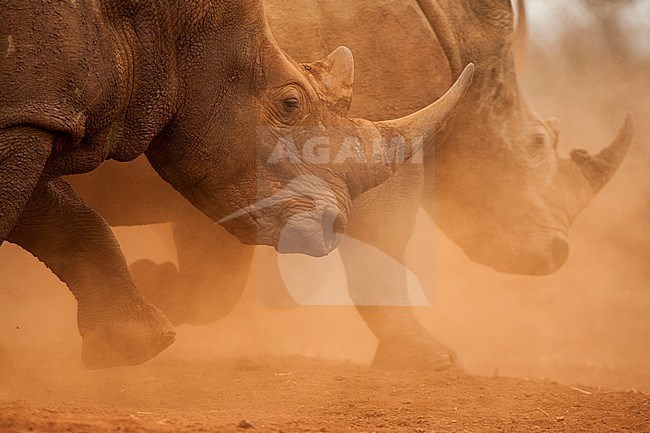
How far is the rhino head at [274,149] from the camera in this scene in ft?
13.3

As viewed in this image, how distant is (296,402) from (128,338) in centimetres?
74

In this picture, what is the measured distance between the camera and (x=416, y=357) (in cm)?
576

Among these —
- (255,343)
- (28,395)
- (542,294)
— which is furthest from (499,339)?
(28,395)

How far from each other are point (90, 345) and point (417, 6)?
2213mm

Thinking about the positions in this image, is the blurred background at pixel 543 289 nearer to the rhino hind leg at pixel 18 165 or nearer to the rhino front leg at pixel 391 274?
the rhino front leg at pixel 391 274

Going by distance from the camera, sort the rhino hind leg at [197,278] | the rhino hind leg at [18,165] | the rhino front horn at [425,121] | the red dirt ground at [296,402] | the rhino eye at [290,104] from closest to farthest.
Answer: the rhino hind leg at [18,165]
the red dirt ground at [296,402]
the rhino eye at [290,104]
the rhino front horn at [425,121]
the rhino hind leg at [197,278]

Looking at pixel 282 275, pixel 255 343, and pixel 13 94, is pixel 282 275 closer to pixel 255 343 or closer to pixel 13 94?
pixel 255 343

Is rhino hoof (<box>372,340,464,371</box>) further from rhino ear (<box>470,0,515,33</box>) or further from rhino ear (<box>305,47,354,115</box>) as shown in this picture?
rhino ear (<box>305,47,354,115</box>)

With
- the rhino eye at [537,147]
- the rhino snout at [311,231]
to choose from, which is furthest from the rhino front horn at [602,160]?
the rhino snout at [311,231]

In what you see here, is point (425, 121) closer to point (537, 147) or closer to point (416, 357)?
point (416, 357)

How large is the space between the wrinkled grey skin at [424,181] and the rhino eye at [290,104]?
1.09 m

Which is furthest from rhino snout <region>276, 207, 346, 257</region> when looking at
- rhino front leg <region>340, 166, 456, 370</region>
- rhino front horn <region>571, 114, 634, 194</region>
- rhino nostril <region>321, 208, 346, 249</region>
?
rhino front horn <region>571, 114, 634, 194</region>

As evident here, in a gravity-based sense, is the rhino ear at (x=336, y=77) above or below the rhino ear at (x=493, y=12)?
below

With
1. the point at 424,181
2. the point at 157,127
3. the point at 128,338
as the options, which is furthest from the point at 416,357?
the point at 157,127
